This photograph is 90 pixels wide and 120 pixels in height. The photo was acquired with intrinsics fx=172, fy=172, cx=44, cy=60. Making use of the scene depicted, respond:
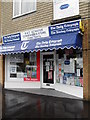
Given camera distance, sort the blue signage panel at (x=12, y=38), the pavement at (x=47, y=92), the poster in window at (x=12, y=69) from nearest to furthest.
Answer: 1. the pavement at (x=47, y=92)
2. the blue signage panel at (x=12, y=38)
3. the poster in window at (x=12, y=69)

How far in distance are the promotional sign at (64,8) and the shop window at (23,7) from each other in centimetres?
164

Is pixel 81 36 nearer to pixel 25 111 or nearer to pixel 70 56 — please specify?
pixel 70 56

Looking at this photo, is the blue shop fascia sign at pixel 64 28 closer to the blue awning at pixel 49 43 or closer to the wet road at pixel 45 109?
the blue awning at pixel 49 43

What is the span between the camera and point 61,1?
809 cm

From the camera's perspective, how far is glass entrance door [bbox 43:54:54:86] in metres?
9.34

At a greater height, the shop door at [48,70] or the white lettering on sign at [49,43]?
the white lettering on sign at [49,43]

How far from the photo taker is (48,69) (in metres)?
9.48

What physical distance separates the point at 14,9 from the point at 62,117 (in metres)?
7.63

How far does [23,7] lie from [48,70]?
3.99 m

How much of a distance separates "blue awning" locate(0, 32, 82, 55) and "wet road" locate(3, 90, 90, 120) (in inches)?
87.4

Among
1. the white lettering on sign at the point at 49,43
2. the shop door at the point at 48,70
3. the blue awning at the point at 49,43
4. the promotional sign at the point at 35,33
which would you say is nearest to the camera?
the blue awning at the point at 49,43

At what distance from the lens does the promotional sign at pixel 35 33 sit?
8320 millimetres

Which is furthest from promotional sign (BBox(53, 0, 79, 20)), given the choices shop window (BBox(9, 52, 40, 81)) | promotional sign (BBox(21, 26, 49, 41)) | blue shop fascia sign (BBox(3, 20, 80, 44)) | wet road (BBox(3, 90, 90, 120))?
wet road (BBox(3, 90, 90, 120))

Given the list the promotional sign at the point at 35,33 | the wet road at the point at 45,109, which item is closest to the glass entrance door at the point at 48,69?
the promotional sign at the point at 35,33
